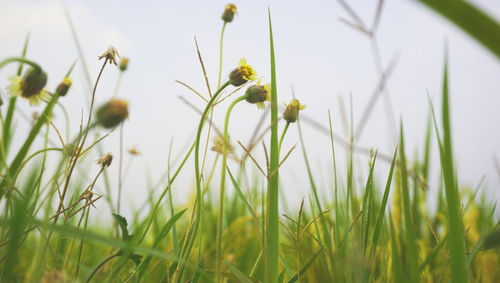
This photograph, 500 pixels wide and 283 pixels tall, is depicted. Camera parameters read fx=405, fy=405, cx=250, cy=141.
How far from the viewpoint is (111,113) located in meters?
0.51

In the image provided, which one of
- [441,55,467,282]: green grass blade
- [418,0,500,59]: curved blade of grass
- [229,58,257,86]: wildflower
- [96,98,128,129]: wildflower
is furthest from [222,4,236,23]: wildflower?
[418,0,500,59]: curved blade of grass

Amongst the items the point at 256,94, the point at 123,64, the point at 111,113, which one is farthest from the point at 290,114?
the point at 123,64

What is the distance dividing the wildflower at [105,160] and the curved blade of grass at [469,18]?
2.29 ft

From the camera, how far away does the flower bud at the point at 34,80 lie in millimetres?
596

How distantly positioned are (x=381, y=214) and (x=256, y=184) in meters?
0.83

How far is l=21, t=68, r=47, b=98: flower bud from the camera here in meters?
0.60

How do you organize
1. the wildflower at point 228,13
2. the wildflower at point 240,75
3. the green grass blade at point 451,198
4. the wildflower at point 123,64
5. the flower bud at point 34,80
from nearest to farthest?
the green grass blade at point 451,198
the flower bud at point 34,80
the wildflower at point 240,75
the wildflower at point 228,13
the wildflower at point 123,64

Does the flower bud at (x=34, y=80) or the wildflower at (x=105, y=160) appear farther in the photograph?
the wildflower at (x=105, y=160)

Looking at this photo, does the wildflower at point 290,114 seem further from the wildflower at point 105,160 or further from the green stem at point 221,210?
the wildflower at point 105,160

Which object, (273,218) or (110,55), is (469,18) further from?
(110,55)

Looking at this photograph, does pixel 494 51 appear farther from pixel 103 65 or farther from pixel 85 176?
pixel 85 176

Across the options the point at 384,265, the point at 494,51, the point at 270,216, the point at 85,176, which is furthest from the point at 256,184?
the point at 494,51

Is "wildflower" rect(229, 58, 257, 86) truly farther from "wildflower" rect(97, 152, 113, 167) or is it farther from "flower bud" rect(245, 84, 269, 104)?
"wildflower" rect(97, 152, 113, 167)

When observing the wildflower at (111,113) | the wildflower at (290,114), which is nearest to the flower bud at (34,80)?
the wildflower at (111,113)
